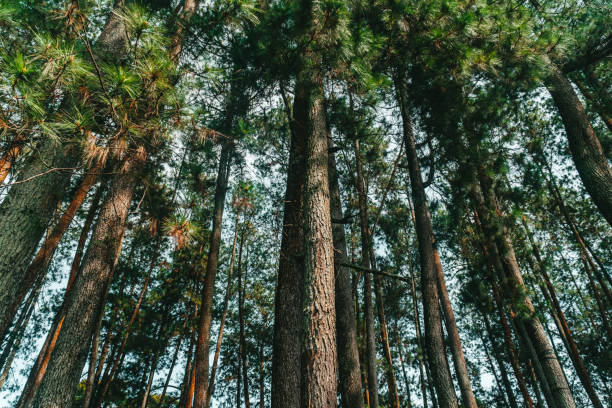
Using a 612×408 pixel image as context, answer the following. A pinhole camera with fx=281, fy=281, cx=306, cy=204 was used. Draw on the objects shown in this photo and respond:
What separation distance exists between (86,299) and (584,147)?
7494 mm

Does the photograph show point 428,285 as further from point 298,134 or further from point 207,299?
point 207,299

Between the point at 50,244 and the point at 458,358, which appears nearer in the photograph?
the point at 50,244

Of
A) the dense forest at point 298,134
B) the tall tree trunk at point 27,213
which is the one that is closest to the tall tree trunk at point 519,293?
the dense forest at point 298,134

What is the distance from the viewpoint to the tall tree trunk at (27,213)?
98.2 inches

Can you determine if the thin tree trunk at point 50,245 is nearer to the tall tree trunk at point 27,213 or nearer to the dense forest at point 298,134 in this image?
the dense forest at point 298,134

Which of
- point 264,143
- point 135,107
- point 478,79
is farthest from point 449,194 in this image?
point 135,107

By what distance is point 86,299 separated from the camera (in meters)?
3.18

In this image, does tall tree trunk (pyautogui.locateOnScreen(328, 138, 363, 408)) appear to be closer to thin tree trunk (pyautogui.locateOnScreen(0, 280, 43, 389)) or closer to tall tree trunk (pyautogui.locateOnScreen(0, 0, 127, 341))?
tall tree trunk (pyautogui.locateOnScreen(0, 0, 127, 341))

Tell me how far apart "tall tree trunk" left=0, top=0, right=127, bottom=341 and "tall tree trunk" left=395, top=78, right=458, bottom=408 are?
4.46 meters

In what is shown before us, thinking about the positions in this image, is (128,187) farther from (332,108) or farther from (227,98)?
(332,108)

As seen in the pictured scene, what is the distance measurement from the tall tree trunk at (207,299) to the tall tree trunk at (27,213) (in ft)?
7.72

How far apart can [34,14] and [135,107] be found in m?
2.87

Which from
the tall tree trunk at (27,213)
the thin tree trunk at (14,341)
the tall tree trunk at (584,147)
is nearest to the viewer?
the tall tree trunk at (27,213)

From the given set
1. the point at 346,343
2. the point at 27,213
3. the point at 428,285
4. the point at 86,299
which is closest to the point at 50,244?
the point at 86,299
